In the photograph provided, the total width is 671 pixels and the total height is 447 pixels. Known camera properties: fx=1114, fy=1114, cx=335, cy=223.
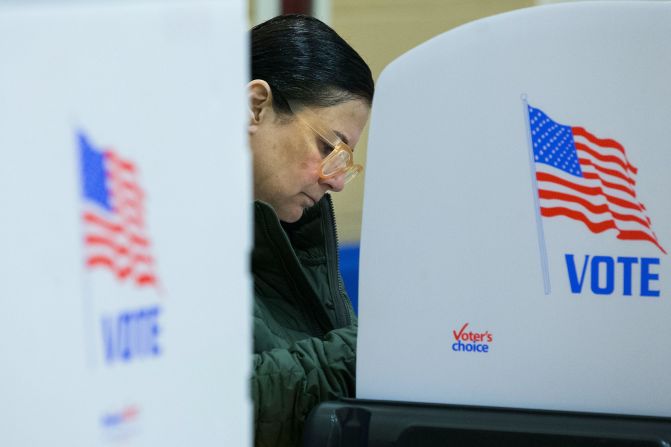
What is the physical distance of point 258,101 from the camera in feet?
6.60

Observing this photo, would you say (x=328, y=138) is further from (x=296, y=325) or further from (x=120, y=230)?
(x=120, y=230)

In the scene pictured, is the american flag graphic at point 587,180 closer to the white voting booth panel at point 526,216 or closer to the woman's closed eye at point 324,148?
the white voting booth panel at point 526,216

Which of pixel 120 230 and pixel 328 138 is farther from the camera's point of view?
pixel 328 138

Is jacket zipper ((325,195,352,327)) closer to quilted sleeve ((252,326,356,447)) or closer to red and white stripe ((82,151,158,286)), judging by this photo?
quilted sleeve ((252,326,356,447))

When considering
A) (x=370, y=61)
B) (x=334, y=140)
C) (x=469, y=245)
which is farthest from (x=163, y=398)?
(x=370, y=61)

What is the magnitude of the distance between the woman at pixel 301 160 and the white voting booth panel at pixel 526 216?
1.38 ft

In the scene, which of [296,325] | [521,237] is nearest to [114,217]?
[521,237]

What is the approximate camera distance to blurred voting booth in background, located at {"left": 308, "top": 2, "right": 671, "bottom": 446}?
1383 mm

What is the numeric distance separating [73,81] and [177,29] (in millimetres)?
85

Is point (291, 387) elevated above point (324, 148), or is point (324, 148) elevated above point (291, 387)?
point (324, 148)

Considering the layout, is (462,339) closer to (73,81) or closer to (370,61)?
(73,81)

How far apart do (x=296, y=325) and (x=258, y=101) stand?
411mm

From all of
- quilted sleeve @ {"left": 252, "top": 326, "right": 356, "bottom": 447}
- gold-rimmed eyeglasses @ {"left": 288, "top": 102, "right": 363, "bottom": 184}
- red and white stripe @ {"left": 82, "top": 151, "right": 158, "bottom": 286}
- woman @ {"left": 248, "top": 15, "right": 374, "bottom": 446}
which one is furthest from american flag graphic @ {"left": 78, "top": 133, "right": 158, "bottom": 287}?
gold-rimmed eyeglasses @ {"left": 288, "top": 102, "right": 363, "bottom": 184}

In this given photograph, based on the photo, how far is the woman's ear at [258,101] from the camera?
2.00 m
